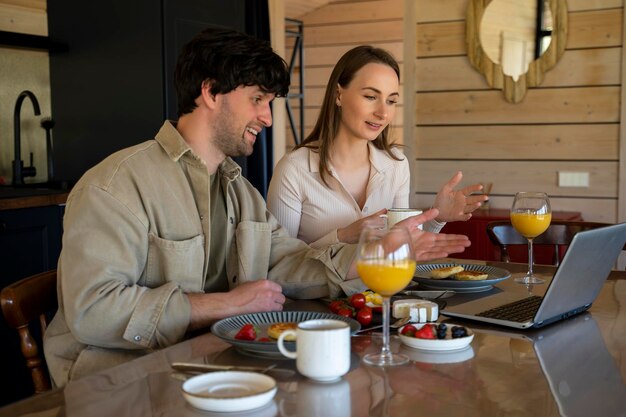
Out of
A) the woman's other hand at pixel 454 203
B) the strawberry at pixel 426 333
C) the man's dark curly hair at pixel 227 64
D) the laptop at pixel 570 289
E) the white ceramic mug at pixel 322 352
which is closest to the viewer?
the white ceramic mug at pixel 322 352

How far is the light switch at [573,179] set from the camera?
3924 mm

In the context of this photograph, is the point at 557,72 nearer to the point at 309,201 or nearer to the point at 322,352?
the point at 309,201

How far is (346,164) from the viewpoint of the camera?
2621mm

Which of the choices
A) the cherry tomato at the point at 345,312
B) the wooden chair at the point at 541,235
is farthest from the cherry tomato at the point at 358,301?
the wooden chair at the point at 541,235

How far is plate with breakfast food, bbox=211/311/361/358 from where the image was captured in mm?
1321

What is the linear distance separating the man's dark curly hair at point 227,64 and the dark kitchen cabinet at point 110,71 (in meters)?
2.13

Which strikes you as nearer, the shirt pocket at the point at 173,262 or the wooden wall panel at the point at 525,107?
the shirt pocket at the point at 173,262

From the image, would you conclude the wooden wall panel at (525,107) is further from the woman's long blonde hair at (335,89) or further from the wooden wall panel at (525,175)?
the woman's long blonde hair at (335,89)

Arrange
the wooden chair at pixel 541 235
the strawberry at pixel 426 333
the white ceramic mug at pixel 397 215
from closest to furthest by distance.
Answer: the strawberry at pixel 426 333, the white ceramic mug at pixel 397 215, the wooden chair at pixel 541 235

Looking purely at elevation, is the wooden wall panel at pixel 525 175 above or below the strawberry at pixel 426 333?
above

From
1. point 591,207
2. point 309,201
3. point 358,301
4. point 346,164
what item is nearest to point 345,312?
point 358,301

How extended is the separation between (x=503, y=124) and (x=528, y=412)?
315cm

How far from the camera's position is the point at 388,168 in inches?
104

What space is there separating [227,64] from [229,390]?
0.94 meters
